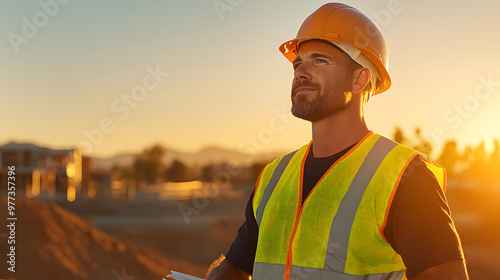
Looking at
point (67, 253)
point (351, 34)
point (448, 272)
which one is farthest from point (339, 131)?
point (67, 253)

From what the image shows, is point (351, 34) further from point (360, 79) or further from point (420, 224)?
point (420, 224)

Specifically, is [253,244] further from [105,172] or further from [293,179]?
[105,172]

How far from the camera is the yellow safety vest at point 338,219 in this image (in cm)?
210

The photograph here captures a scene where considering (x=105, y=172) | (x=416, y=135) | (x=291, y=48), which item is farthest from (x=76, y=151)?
(x=291, y=48)

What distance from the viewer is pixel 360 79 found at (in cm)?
259

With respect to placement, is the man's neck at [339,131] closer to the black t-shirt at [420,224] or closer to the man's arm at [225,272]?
the black t-shirt at [420,224]

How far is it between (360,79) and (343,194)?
2.10 feet

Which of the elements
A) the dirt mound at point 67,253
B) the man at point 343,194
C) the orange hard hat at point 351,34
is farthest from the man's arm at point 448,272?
the dirt mound at point 67,253

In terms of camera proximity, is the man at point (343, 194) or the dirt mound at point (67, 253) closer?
the man at point (343, 194)

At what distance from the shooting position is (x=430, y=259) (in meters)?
1.91

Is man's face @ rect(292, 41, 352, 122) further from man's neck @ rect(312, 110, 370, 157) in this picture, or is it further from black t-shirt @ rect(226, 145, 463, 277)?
black t-shirt @ rect(226, 145, 463, 277)

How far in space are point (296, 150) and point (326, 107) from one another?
18.4 inches

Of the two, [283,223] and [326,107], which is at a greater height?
[326,107]

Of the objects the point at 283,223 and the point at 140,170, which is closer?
the point at 283,223
